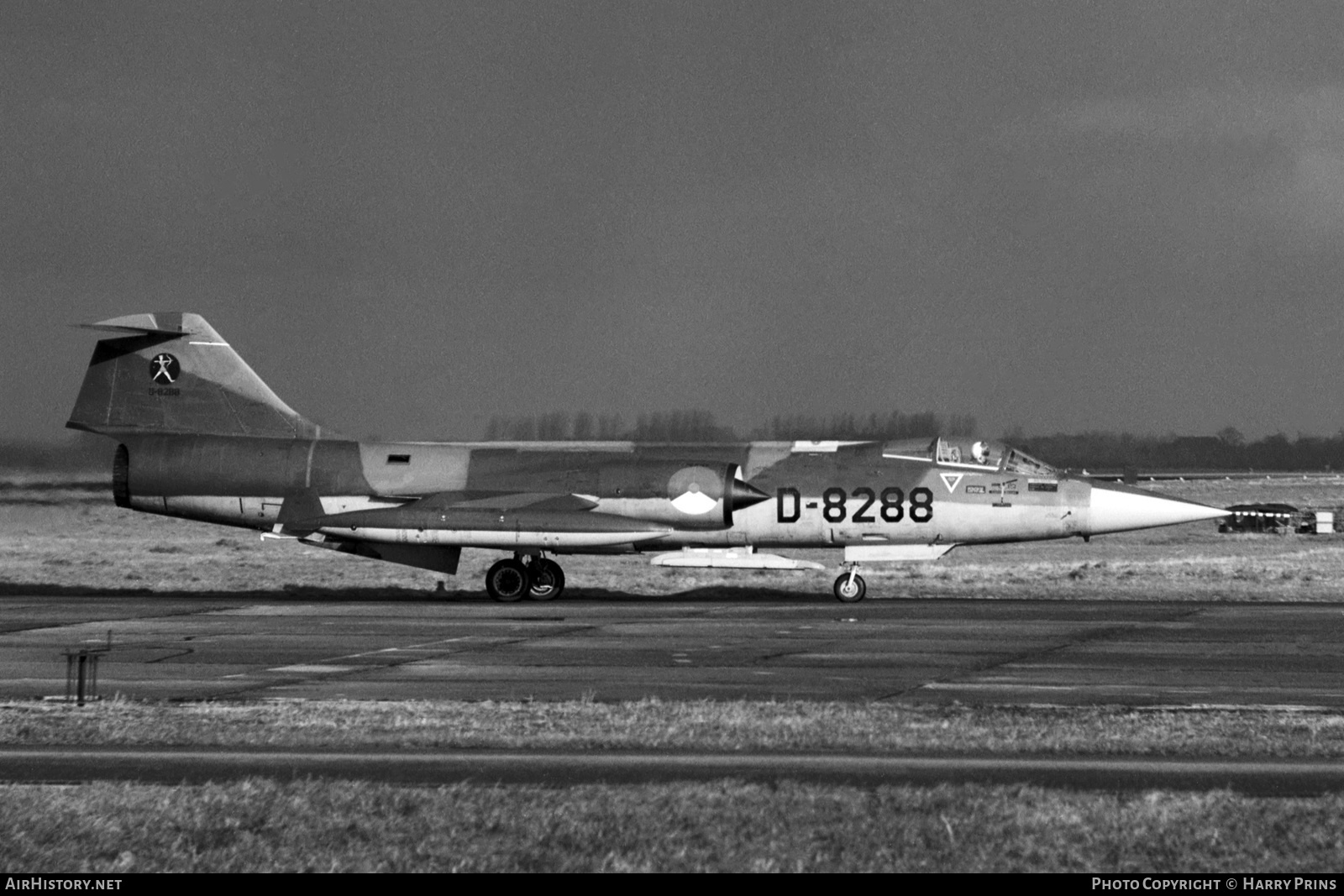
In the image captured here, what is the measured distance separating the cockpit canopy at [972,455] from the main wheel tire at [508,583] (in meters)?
7.79

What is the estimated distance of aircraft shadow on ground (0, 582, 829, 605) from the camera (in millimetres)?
30781

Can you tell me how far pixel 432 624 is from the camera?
24.3m

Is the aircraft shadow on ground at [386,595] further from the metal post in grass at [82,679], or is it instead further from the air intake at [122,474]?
the metal post in grass at [82,679]

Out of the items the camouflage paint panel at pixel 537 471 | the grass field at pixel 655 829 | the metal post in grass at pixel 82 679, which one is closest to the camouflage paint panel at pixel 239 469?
the camouflage paint panel at pixel 537 471

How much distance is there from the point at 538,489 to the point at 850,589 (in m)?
6.83

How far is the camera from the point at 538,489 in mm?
31438

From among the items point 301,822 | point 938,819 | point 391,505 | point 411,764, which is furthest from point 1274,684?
point 391,505

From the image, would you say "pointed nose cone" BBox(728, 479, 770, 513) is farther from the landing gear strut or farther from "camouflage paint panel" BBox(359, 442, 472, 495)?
"camouflage paint panel" BBox(359, 442, 472, 495)

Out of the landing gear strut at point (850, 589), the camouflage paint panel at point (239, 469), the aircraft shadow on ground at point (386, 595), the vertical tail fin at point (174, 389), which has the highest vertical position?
the vertical tail fin at point (174, 389)

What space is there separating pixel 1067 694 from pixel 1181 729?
2.82 meters

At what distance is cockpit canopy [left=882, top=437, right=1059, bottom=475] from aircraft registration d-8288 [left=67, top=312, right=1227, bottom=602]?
3 cm

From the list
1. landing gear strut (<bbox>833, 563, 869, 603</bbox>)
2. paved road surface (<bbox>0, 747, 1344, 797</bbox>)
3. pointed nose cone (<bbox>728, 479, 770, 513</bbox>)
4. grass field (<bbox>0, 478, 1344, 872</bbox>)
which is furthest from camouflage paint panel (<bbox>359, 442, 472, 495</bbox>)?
paved road surface (<bbox>0, 747, 1344, 797</bbox>)

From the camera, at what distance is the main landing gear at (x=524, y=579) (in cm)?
3088
